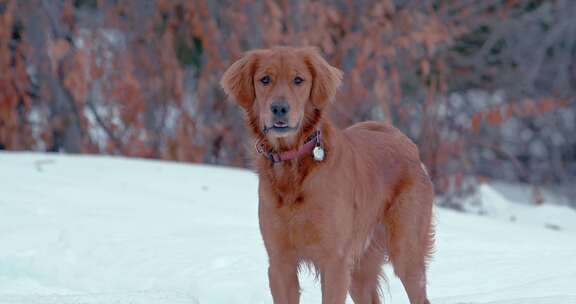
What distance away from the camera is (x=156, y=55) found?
1121cm

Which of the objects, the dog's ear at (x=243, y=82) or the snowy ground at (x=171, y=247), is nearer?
the dog's ear at (x=243, y=82)

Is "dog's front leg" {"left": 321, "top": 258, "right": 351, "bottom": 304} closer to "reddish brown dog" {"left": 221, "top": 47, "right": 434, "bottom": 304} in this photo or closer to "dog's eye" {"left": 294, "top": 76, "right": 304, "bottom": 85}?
"reddish brown dog" {"left": 221, "top": 47, "right": 434, "bottom": 304}

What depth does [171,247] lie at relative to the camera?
6.32 m

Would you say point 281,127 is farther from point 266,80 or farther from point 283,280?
point 283,280

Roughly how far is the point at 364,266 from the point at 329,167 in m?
1.00

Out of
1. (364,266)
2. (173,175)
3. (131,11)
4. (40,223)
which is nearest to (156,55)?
(131,11)

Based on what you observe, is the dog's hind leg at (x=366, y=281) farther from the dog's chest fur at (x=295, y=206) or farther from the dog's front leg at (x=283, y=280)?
the dog's chest fur at (x=295, y=206)

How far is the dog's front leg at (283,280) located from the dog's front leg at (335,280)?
0.15 metres

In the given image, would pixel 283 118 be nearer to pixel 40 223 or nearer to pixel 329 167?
pixel 329 167

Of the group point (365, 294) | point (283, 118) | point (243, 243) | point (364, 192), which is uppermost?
point (283, 118)

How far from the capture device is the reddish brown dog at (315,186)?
13.3 feet

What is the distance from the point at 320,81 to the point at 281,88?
21 centimetres

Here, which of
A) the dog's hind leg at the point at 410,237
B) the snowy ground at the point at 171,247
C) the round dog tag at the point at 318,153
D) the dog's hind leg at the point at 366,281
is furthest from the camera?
the snowy ground at the point at 171,247

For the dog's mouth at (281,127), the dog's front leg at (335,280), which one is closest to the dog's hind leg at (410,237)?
the dog's front leg at (335,280)
